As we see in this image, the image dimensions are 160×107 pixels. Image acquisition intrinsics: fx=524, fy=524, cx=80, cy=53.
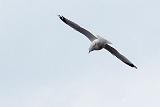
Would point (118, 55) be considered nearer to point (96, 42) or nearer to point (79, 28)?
point (96, 42)

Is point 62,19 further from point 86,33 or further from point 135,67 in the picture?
point 135,67

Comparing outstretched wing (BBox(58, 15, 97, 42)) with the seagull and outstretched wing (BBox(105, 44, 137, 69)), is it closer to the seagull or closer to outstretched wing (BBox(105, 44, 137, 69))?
the seagull

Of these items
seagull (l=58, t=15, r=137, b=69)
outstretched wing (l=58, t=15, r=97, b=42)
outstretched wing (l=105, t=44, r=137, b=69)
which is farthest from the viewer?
outstretched wing (l=105, t=44, r=137, b=69)

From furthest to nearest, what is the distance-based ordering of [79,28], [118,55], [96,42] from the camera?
[118,55]
[79,28]
[96,42]

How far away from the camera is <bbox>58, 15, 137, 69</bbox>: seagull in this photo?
49906 mm

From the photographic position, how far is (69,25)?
5144cm

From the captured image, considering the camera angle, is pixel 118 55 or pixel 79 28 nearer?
pixel 79 28

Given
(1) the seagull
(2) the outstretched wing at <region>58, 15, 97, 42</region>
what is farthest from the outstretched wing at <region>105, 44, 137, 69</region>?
(2) the outstretched wing at <region>58, 15, 97, 42</region>

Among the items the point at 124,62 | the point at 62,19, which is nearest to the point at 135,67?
the point at 124,62

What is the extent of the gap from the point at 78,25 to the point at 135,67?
696 centimetres

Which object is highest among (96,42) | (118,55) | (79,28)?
(79,28)

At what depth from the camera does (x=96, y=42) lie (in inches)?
1970

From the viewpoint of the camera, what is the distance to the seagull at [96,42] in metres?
49.9

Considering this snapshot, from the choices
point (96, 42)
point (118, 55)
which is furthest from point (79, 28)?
point (118, 55)
